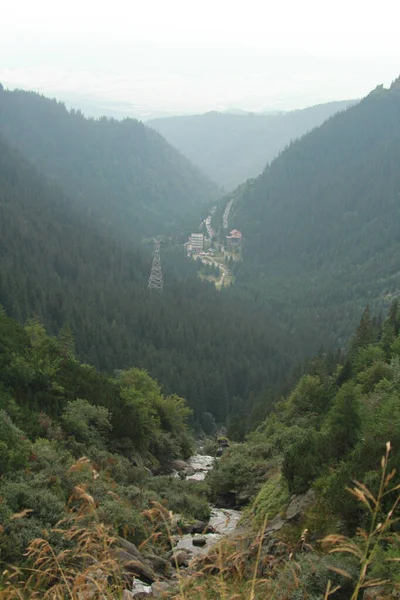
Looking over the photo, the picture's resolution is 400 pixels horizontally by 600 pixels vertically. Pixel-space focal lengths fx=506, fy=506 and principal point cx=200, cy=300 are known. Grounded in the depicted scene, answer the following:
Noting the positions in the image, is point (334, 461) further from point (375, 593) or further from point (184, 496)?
point (184, 496)

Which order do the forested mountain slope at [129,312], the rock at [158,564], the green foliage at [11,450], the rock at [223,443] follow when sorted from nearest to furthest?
the rock at [158,564] → the green foliage at [11,450] → the rock at [223,443] → the forested mountain slope at [129,312]

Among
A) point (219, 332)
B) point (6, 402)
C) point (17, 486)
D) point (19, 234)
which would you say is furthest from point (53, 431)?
point (19, 234)

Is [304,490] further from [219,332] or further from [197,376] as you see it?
[219,332]

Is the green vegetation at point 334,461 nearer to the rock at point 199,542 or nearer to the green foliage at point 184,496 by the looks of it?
the green foliage at point 184,496

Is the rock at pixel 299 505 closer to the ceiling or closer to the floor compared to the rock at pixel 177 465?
closer to the ceiling

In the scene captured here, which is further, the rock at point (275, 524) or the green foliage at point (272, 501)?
the green foliage at point (272, 501)

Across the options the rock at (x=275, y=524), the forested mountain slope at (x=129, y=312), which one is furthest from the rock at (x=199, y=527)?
the forested mountain slope at (x=129, y=312)

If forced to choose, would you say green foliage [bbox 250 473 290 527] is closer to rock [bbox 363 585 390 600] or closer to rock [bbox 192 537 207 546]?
rock [bbox 192 537 207 546]
